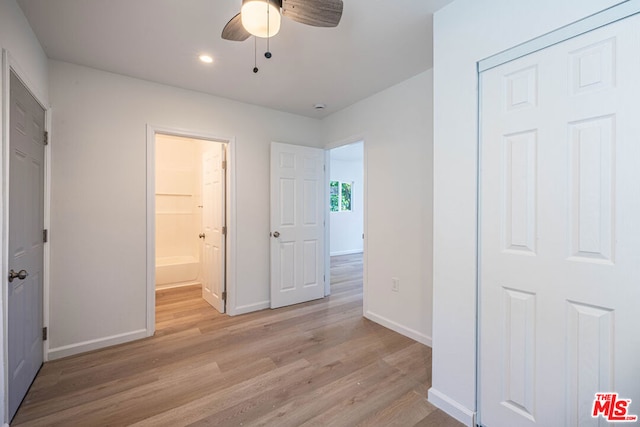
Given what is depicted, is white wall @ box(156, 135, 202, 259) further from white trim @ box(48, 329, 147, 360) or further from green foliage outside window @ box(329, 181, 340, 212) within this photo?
green foliage outside window @ box(329, 181, 340, 212)

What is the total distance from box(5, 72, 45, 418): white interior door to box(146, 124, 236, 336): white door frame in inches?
29.5

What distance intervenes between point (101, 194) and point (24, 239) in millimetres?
745

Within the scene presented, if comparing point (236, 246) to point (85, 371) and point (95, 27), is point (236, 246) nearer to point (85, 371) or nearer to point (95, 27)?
point (85, 371)

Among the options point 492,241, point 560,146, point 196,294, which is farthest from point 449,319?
point 196,294

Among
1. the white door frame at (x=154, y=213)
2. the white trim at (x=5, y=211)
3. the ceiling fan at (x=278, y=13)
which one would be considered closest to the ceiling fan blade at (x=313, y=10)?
the ceiling fan at (x=278, y=13)

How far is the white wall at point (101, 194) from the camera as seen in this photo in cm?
231

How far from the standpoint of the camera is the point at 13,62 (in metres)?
1.58

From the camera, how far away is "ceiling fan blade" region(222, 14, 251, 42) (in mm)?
1497

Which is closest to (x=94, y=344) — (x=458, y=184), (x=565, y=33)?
(x=458, y=184)

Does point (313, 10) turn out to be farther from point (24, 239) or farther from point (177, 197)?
point (177, 197)

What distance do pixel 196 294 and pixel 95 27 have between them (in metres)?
3.31

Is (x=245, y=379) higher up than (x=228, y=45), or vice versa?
(x=228, y=45)

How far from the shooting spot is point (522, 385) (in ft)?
4.50

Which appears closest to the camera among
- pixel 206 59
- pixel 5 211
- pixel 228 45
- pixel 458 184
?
pixel 5 211
